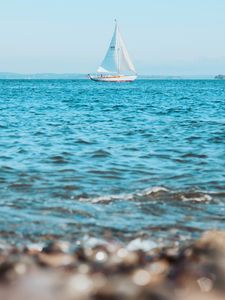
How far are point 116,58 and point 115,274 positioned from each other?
133662mm

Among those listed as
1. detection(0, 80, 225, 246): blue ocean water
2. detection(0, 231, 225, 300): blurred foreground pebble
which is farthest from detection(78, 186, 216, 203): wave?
detection(0, 231, 225, 300): blurred foreground pebble

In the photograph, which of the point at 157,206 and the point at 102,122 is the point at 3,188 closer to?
the point at 157,206

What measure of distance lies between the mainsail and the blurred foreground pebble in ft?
434

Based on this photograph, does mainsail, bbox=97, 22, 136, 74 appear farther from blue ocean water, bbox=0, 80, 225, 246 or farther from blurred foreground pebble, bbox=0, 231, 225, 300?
blurred foreground pebble, bbox=0, 231, 225, 300

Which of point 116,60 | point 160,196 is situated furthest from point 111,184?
point 116,60

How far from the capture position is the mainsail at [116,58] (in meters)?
135

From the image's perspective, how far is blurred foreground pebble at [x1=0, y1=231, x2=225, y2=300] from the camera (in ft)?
12.7

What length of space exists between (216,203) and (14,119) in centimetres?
2259

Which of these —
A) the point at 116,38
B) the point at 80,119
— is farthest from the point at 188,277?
the point at 116,38

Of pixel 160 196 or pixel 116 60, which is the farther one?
pixel 116 60

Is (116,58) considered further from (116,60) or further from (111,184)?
(111,184)

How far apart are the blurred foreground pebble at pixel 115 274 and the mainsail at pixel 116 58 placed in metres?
132

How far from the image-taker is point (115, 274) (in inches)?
167

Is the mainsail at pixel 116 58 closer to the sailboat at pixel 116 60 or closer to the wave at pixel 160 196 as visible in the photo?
the sailboat at pixel 116 60
